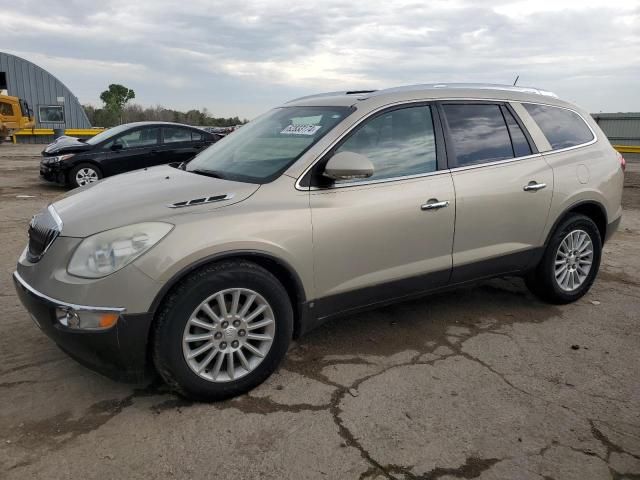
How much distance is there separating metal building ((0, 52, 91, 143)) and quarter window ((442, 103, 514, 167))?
37893 millimetres

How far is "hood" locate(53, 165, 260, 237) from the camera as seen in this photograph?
9.14 ft

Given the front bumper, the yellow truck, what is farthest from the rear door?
the yellow truck

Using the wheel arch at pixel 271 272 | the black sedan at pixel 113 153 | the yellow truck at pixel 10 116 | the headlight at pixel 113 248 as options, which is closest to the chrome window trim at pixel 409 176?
the wheel arch at pixel 271 272

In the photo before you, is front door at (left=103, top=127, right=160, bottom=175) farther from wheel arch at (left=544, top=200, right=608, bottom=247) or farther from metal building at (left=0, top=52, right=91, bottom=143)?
metal building at (left=0, top=52, right=91, bottom=143)

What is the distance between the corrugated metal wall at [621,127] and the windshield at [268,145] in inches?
1019

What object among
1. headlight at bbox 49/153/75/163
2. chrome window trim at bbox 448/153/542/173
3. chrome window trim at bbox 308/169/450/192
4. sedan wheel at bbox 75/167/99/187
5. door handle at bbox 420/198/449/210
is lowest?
sedan wheel at bbox 75/167/99/187

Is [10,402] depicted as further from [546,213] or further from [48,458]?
[546,213]

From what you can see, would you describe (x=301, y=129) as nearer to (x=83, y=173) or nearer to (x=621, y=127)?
(x=83, y=173)

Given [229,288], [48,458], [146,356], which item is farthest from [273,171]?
[48,458]

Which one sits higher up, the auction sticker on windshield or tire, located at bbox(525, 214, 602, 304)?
the auction sticker on windshield

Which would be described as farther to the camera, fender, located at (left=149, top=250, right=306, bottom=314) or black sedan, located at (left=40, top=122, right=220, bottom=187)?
black sedan, located at (left=40, top=122, right=220, bottom=187)

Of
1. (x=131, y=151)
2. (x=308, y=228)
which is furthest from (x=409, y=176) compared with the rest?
(x=131, y=151)

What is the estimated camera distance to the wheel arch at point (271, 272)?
8.80 feet

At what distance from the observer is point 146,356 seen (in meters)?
2.77
